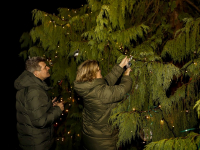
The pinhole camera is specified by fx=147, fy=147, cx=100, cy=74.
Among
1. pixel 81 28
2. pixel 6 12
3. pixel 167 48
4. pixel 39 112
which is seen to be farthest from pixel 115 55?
pixel 6 12

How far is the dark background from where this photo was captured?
635cm

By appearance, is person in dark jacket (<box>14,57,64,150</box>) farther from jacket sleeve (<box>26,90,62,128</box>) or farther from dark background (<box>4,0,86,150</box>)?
dark background (<box>4,0,86,150</box>)

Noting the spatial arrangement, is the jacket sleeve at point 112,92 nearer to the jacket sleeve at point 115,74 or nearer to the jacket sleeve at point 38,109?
the jacket sleeve at point 115,74

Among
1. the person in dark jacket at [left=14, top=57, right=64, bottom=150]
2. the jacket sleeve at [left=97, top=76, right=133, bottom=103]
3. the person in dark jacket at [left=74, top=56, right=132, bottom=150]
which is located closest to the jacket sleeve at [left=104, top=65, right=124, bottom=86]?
the person in dark jacket at [left=74, top=56, right=132, bottom=150]

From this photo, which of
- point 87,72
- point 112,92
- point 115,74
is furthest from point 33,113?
point 115,74

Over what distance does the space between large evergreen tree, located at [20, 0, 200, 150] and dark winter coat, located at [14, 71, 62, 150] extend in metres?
0.92

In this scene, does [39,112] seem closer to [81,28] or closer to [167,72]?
[167,72]

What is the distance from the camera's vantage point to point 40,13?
2.77 m

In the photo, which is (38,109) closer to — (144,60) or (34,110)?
(34,110)

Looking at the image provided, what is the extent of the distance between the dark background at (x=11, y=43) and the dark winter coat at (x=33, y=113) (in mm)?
4668

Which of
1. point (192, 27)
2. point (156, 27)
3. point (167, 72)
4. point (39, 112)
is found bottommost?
point (39, 112)

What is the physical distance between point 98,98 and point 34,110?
885 millimetres

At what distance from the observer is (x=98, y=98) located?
5.65ft

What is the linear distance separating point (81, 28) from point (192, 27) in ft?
6.88
